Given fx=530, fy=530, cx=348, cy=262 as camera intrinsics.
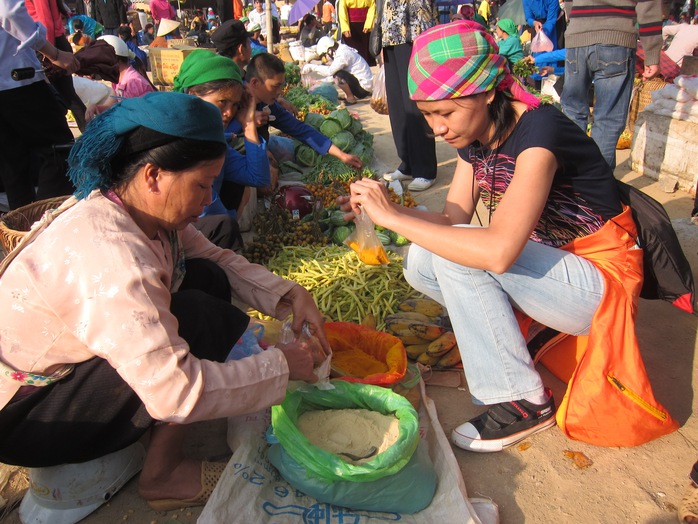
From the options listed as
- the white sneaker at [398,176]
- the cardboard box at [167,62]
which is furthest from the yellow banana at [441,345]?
the cardboard box at [167,62]

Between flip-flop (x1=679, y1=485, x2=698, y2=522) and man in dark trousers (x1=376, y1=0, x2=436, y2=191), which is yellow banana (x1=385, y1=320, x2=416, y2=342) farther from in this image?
man in dark trousers (x1=376, y1=0, x2=436, y2=191)

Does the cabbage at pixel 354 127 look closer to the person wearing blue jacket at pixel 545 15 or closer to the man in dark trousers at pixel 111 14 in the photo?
the person wearing blue jacket at pixel 545 15

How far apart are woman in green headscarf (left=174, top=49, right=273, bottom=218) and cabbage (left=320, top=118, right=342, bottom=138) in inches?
88.6

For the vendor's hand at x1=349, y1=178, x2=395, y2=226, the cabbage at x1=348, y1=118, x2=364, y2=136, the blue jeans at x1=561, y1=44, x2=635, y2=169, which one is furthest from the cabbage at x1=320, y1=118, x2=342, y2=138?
the vendor's hand at x1=349, y1=178, x2=395, y2=226

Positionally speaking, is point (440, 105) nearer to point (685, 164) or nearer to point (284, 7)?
point (685, 164)

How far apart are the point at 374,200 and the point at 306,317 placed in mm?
527

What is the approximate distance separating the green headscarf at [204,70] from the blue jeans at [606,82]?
2.95 m

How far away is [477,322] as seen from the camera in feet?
6.65

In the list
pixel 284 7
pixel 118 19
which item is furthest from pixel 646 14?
pixel 284 7

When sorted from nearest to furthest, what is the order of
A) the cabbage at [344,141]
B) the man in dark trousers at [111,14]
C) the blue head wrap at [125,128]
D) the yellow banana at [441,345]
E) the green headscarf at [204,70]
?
the blue head wrap at [125,128], the yellow banana at [441,345], the green headscarf at [204,70], the cabbage at [344,141], the man in dark trousers at [111,14]

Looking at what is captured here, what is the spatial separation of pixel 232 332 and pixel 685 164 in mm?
4377

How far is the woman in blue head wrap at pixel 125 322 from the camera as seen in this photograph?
1338 mm

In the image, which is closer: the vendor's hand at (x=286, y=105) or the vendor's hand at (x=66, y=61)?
the vendor's hand at (x=66, y=61)

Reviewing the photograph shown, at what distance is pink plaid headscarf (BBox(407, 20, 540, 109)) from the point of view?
6.07ft
